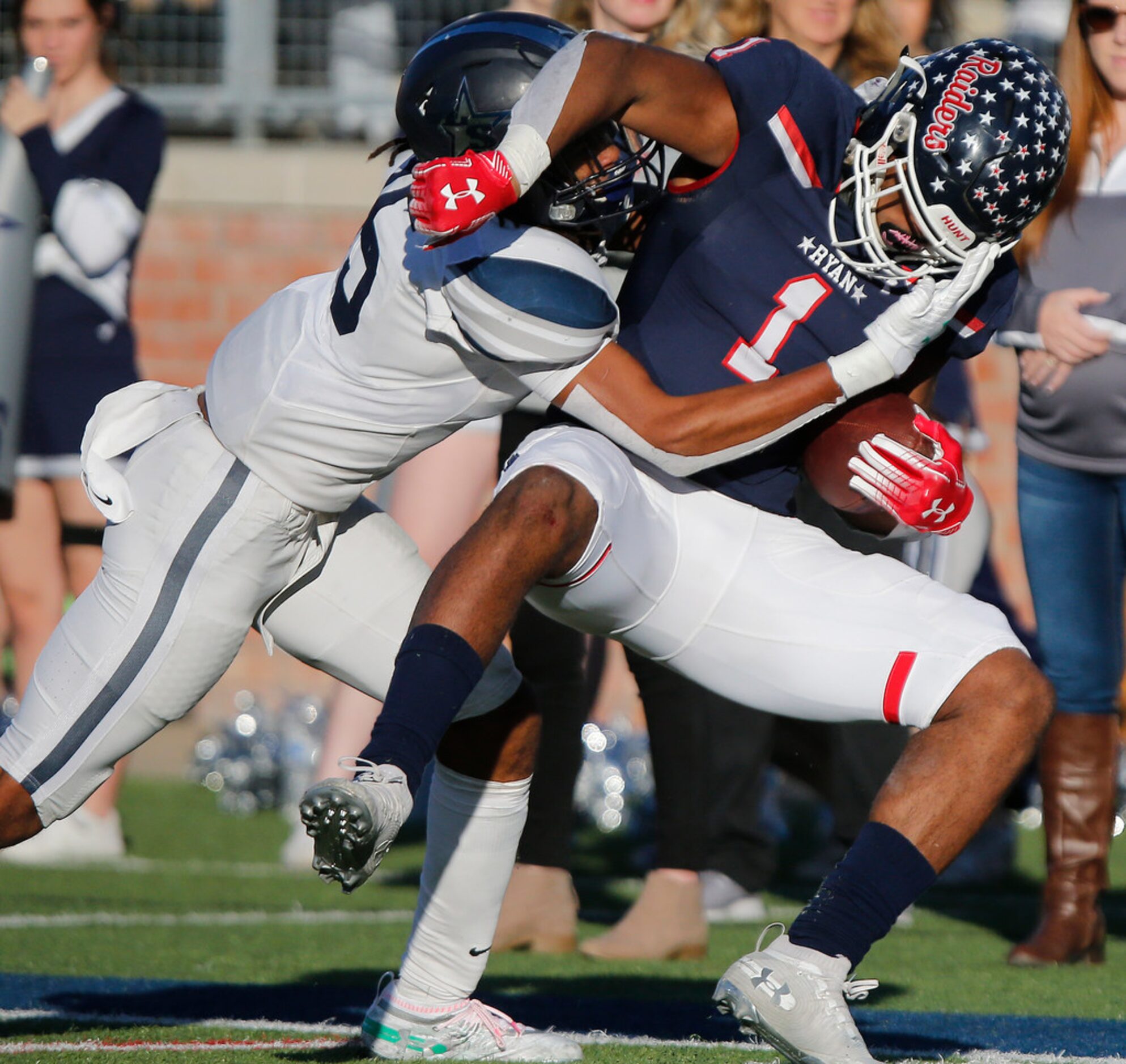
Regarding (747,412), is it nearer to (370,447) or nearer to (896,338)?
(896,338)

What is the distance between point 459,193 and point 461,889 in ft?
3.82

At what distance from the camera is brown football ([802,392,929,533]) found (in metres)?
2.91

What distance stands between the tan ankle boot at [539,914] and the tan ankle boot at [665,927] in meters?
0.11

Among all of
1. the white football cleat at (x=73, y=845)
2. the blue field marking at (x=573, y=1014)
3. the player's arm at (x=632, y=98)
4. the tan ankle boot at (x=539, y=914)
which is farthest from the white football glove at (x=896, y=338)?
the white football cleat at (x=73, y=845)

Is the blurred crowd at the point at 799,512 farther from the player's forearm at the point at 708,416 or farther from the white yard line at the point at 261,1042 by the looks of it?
the white yard line at the point at 261,1042

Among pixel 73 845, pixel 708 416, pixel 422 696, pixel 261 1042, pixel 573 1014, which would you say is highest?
pixel 708 416

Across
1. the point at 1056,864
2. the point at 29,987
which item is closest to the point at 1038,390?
the point at 1056,864

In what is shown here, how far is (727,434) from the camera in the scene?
272 centimetres

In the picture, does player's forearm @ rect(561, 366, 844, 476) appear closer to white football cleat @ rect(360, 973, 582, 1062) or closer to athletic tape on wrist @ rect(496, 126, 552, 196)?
athletic tape on wrist @ rect(496, 126, 552, 196)

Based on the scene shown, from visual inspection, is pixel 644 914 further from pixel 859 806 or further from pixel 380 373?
pixel 380 373

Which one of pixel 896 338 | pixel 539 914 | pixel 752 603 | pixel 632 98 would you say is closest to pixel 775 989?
pixel 752 603

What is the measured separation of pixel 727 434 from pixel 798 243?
432 millimetres

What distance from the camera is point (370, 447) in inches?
110

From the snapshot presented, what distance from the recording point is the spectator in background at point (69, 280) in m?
5.41
